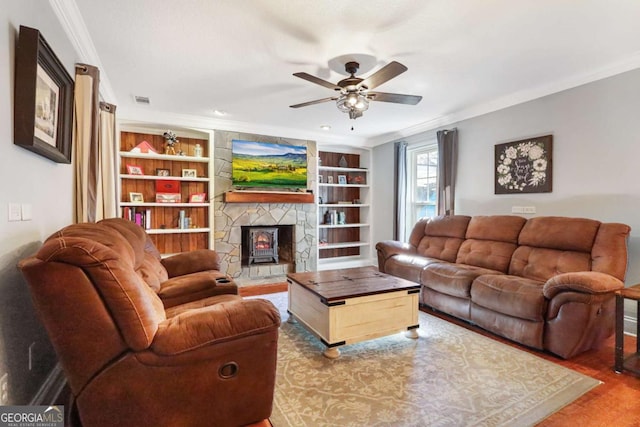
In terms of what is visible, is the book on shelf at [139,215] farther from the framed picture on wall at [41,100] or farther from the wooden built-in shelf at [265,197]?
the framed picture on wall at [41,100]

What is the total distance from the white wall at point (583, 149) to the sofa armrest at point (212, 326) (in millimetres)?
3399

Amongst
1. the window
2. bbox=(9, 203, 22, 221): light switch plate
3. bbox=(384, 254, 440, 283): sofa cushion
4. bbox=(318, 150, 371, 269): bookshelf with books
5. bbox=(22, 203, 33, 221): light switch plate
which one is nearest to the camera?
bbox=(9, 203, 22, 221): light switch plate

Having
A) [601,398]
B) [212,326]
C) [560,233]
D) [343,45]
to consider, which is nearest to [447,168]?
[560,233]

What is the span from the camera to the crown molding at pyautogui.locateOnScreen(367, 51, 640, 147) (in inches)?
114

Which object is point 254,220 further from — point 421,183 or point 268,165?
point 421,183

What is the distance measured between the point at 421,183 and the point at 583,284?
3.31 metres

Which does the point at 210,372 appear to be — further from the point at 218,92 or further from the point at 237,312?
the point at 218,92

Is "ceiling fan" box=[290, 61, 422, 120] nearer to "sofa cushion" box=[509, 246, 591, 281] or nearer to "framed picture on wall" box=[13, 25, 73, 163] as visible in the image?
"framed picture on wall" box=[13, 25, 73, 163]

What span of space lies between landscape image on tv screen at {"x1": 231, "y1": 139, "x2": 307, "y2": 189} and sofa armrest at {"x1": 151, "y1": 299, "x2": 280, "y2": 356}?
11.9ft

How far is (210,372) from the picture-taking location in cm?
147

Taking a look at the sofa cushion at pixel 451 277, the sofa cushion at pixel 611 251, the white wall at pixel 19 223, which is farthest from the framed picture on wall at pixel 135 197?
the sofa cushion at pixel 611 251

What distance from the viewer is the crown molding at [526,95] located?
2889 millimetres

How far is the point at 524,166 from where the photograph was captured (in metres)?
3.67

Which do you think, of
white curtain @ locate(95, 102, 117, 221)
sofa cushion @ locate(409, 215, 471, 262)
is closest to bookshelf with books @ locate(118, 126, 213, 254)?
white curtain @ locate(95, 102, 117, 221)
